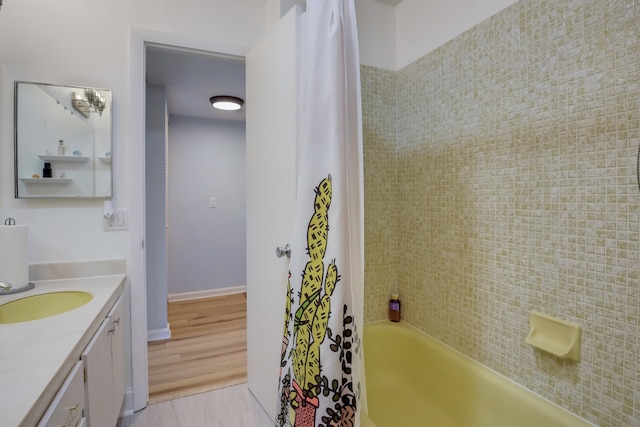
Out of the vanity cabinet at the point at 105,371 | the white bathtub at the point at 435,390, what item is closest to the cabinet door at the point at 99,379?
the vanity cabinet at the point at 105,371

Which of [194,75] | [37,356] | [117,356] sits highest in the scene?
[194,75]

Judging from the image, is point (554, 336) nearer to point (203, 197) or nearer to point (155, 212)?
point (155, 212)

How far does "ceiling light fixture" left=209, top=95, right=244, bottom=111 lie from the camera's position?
3.17m

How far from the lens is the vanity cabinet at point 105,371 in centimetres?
110

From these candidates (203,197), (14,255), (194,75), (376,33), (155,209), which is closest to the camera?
(14,255)

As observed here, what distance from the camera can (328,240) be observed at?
1155mm

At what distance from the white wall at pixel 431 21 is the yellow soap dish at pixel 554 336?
1.29 meters

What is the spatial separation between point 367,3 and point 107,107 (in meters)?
1.59

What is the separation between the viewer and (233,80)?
2.77 m

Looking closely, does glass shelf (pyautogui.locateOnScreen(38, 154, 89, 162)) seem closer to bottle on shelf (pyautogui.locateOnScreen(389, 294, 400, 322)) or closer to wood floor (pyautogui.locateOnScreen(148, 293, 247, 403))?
wood floor (pyautogui.locateOnScreen(148, 293, 247, 403))

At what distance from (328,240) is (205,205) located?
3208 mm

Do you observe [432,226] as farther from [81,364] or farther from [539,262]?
[81,364]

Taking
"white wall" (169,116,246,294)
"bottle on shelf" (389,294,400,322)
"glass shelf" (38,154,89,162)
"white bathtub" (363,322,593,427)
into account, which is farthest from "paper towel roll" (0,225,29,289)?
"white wall" (169,116,246,294)

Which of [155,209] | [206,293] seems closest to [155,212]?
[155,209]
